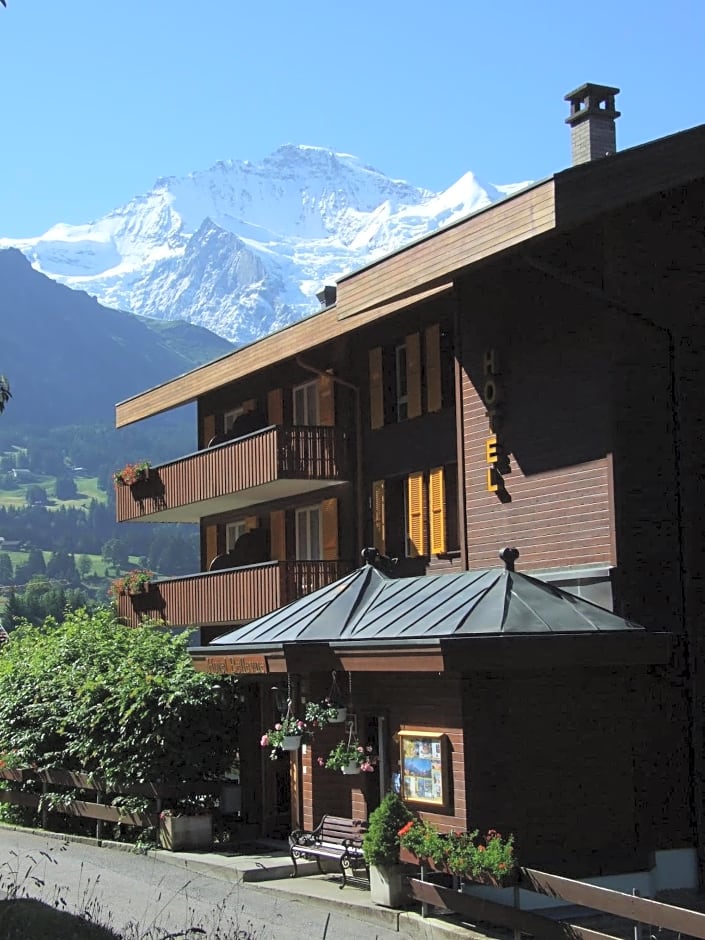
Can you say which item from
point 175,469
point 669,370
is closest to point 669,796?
point 669,370

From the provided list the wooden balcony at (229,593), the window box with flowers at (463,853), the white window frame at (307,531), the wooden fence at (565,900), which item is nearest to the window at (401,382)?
the wooden balcony at (229,593)

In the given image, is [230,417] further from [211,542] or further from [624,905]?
[624,905]

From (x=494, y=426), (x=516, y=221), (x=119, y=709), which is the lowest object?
(x=119, y=709)

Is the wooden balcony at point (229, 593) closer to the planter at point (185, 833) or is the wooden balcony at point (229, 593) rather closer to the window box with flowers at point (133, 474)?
the window box with flowers at point (133, 474)

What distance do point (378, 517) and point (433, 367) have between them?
3504 mm

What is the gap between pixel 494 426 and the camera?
2211 cm

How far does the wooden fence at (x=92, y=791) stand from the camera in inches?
917

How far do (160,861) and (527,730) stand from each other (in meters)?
6.72

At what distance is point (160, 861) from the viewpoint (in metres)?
22.0

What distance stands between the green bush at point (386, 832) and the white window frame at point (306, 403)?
45.6 feet

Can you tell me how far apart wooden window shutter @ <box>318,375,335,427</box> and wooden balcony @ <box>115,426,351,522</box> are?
548mm

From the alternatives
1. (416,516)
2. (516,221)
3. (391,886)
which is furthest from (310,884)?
(516,221)

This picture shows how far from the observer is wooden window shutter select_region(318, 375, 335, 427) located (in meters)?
29.2

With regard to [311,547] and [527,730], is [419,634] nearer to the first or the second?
[527,730]
